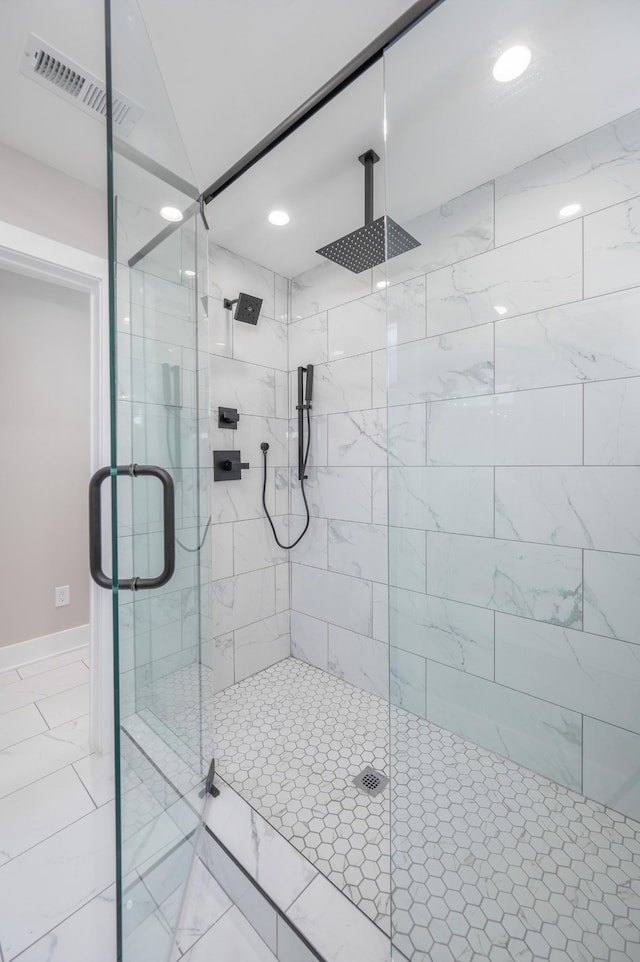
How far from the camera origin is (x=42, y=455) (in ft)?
8.24

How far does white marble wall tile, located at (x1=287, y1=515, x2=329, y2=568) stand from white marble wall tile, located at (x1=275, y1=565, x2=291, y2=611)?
9cm

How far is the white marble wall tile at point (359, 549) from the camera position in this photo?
6.59 ft

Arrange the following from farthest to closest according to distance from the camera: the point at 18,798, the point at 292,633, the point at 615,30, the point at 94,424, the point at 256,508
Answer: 1. the point at 292,633
2. the point at 256,508
3. the point at 94,424
4. the point at 18,798
5. the point at 615,30

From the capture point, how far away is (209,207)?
177 centimetres

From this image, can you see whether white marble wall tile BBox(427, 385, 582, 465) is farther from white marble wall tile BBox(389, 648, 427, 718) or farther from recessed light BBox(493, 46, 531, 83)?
recessed light BBox(493, 46, 531, 83)

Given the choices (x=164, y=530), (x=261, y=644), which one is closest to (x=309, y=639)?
(x=261, y=644)

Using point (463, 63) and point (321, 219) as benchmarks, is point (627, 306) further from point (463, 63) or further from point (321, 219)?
point (321, 219)

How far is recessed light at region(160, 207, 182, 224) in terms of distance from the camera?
1.11 meters

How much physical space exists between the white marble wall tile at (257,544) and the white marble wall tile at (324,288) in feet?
4.12

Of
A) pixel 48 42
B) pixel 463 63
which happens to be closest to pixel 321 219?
pixel 463 63

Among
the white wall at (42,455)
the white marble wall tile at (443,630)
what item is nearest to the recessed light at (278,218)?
the white wall at (42,455)

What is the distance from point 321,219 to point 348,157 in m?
0.39

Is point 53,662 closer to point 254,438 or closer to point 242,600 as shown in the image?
point 242,600

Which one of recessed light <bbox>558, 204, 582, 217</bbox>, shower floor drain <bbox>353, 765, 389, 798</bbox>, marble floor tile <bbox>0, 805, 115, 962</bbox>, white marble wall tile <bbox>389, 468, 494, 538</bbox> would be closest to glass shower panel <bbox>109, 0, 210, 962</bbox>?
marble floor tile <bbox>0, 805, 115, 962</bbox>
